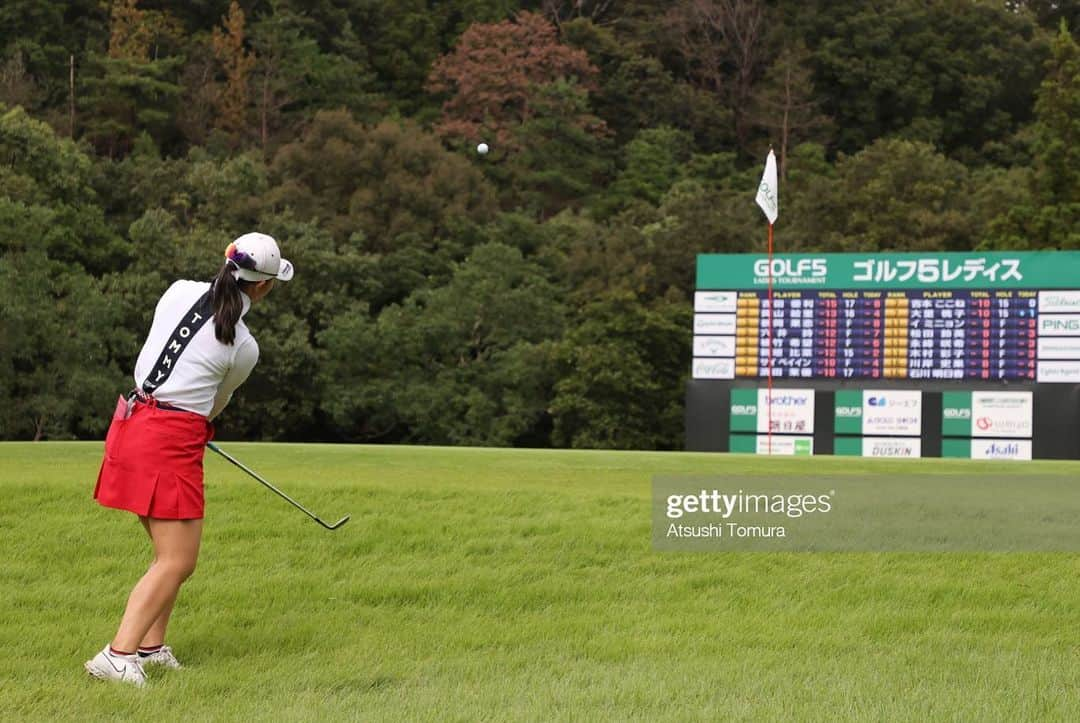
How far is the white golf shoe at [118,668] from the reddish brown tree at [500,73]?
40.5 meters

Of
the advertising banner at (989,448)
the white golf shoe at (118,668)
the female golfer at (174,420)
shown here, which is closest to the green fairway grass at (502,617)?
the white golf shoe at (118,668)

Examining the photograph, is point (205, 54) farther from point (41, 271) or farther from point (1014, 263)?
point (1014, 263)

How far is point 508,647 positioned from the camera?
20.2 ft

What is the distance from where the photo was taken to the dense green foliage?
1278 inches

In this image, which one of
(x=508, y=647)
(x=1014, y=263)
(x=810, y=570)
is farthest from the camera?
(x=1014, y=263)

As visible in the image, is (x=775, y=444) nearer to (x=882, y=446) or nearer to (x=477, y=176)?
(x=882, y=446)

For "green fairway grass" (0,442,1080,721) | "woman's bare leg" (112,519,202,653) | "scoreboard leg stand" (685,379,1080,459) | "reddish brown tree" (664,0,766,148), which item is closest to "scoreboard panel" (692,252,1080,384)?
"scoreboard leg stand" (685,379,1080,459)

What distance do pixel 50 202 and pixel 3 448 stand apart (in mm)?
24458

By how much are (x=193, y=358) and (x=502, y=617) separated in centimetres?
207

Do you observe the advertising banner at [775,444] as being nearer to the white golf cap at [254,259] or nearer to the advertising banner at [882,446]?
the advertising banner at [882,446]

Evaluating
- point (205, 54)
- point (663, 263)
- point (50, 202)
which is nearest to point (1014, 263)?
point (663, 263)

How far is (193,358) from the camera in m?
5.44

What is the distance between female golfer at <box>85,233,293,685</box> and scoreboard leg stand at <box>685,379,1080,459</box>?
17266 millimetres

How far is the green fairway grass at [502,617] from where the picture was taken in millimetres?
5121
